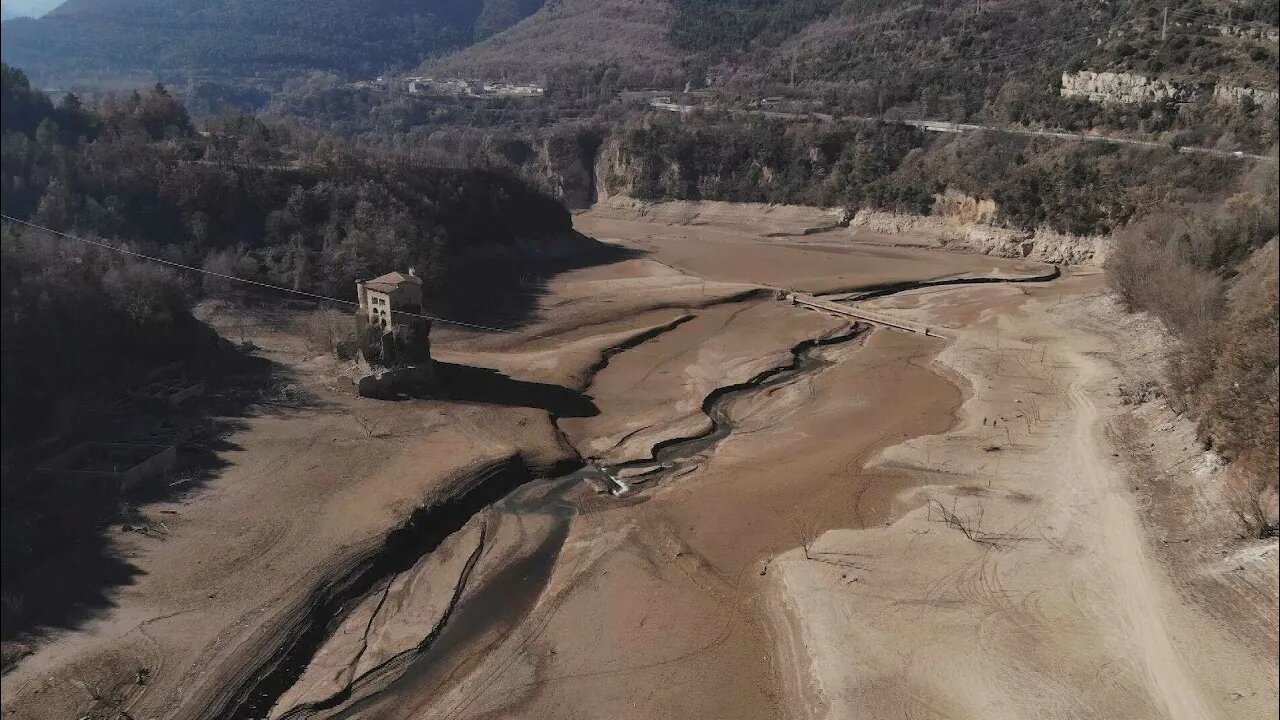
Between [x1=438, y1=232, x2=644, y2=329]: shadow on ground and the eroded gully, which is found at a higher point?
[x1=438, y1=232, x2=644, y2=329]: shadow on ground

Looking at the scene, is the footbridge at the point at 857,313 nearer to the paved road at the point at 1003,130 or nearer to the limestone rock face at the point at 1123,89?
the paved road at the point at 1003,130

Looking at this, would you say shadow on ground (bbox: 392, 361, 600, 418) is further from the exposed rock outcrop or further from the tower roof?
the exposed rock outcrop

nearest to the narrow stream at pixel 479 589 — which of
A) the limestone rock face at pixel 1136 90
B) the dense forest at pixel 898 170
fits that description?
the dense forest at pixel 898 170

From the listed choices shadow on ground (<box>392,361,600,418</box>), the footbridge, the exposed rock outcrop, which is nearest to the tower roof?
shadow on ground (<box>392,361,600,418</box>)

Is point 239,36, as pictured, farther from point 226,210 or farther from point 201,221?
point 201,221

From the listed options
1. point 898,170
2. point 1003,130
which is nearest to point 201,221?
point 898,170

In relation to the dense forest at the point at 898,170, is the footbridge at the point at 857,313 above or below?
below
